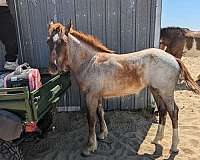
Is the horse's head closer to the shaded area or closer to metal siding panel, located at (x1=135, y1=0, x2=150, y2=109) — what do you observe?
the shaded area

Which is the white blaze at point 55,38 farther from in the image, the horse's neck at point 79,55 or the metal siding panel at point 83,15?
the metal siding panel at point 83,15

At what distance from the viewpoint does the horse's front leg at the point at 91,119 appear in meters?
4.38

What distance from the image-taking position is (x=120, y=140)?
16.3 ft

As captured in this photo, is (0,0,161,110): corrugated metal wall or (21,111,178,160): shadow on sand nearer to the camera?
(21,111,178,160): shadow on sand

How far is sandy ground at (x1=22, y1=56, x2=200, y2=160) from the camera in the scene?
4504 millimetres

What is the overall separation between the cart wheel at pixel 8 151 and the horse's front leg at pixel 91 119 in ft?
4.31

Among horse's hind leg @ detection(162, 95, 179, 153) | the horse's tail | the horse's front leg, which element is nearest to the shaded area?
the horse's front leg

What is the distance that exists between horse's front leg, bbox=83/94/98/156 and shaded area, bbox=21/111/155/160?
10cm

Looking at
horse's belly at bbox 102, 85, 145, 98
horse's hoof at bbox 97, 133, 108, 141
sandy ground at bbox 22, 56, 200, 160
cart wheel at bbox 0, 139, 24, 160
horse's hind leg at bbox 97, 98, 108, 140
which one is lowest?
sandy ground at bbox 22, 56, 200, 160

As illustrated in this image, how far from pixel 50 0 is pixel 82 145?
275 centimetres

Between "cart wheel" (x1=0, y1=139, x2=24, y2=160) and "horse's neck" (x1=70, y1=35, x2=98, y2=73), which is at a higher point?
"horse's neck" (x1=70, y1=35, x2=98, y2=73)

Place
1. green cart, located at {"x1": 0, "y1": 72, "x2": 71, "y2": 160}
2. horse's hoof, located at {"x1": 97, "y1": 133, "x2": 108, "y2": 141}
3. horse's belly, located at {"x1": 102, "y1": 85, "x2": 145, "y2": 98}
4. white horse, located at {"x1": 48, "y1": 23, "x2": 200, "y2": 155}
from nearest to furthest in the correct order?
1. green cart, located at {"x1": 0, "y1": 72, "x2": 71, "y2": 160}
2. white horse, located at {"x1": 48, "y1": 23, "x2": 200, "y2": 155}
3. horse's belly, located at {"x1": 102, "y1": 85, "x2": 145, "y2": 98}
4. horse's hoof, located at {"x1": 97, "y1": 133, "x2": 108, "y2": 141}

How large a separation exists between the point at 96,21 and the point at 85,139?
223 cm

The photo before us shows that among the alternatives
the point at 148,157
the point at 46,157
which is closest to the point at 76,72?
the point at 46,157
